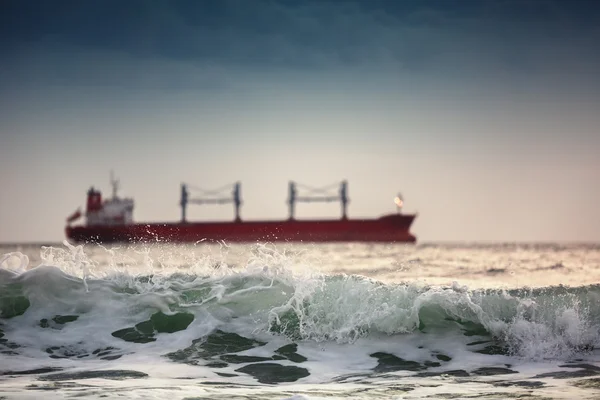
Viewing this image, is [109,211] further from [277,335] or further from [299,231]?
[277,335]

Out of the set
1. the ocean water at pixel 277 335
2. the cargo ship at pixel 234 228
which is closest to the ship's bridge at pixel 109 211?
the cargo ship at pixel 234 228

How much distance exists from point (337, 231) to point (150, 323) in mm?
71282

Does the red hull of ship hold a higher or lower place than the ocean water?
higher

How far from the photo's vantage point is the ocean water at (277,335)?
358 inches

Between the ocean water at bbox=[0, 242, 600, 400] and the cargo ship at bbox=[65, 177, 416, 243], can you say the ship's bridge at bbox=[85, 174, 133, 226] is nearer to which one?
the cargo ship at bbox=[65, 177, 416, 243]

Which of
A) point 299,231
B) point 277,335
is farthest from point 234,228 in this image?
point 277,335

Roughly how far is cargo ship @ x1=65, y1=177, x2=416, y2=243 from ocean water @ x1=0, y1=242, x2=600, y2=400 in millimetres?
68257

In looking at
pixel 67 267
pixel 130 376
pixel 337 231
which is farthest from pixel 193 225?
pixel 130 376

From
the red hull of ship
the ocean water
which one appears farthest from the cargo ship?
the ocean water

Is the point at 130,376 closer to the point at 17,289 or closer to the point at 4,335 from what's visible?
the point at 4,335

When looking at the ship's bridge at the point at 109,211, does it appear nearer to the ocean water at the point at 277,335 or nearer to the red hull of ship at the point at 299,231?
the red hull of ship at the point at 299,231

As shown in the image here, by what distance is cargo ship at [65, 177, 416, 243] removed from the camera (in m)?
83.5

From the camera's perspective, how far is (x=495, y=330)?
12.2 meters

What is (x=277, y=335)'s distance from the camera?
474 inches
